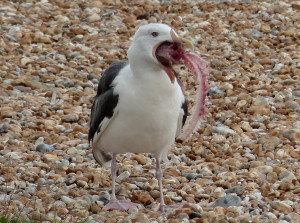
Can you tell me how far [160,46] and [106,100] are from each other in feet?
1.99

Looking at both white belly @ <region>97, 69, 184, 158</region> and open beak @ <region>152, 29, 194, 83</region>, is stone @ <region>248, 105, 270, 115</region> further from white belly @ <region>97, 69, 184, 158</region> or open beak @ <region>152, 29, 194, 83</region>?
open beak @ <region>152, 29, 194, 83</region>

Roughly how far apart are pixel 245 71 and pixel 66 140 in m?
2.92

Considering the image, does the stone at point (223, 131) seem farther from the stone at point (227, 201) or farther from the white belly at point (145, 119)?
the white belly at point (145, 119)

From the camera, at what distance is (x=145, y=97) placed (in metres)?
5.21

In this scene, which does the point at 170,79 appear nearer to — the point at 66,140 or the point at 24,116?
the point at 66,140

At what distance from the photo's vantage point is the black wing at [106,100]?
545 cm

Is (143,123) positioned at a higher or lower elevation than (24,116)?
higher

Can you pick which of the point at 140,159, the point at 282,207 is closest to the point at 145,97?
the point at 282,207

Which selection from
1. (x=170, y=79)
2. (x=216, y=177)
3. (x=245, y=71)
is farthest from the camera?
(x=245, y=71)

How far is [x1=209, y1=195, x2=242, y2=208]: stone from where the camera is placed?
5.64 metres

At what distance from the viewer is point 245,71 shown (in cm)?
910

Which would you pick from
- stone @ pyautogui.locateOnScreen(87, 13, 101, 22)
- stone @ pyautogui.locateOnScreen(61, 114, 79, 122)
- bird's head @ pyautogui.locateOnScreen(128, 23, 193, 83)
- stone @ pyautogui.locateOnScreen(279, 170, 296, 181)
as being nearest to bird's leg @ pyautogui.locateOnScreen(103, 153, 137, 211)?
bird's head @ pyautogui.locateOnScreen(128, 23, 193, 83)

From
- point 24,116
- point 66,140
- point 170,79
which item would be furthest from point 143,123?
point 24,116

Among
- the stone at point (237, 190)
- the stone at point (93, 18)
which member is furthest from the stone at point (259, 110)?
the stone at point (93, 18)
